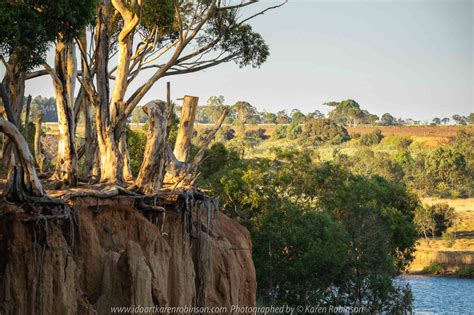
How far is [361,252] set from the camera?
99.5 ft

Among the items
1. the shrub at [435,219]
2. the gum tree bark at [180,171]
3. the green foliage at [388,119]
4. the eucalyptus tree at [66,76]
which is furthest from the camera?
the green foliage at [388,119]

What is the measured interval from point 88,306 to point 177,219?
11.0 feet

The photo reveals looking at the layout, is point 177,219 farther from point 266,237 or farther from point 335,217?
point 335,217

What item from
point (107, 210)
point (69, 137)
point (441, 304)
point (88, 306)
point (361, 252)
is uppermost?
point (69, 137)

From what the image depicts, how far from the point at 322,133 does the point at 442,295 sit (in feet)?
272

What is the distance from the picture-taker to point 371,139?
13000cm

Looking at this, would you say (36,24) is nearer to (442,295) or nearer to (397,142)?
(442,295)

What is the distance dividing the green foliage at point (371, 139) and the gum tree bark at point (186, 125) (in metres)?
114

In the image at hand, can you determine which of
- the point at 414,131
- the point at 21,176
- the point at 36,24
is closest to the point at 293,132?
the point at 414,131

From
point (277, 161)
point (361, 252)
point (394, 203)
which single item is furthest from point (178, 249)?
point (394, 203)

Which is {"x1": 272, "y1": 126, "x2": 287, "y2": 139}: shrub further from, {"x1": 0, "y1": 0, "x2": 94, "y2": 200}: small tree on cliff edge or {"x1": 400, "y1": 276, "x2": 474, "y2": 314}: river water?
{"x1": 0, "y1": 0, "x2": 94, "y2": 200}: small tree on cliff edge

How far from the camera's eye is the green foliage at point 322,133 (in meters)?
129

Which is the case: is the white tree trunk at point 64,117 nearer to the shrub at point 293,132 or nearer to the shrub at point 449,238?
the shrub at point 449,238

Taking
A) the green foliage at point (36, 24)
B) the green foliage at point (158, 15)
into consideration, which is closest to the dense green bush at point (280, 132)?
the green foliage at point (158, 15)
